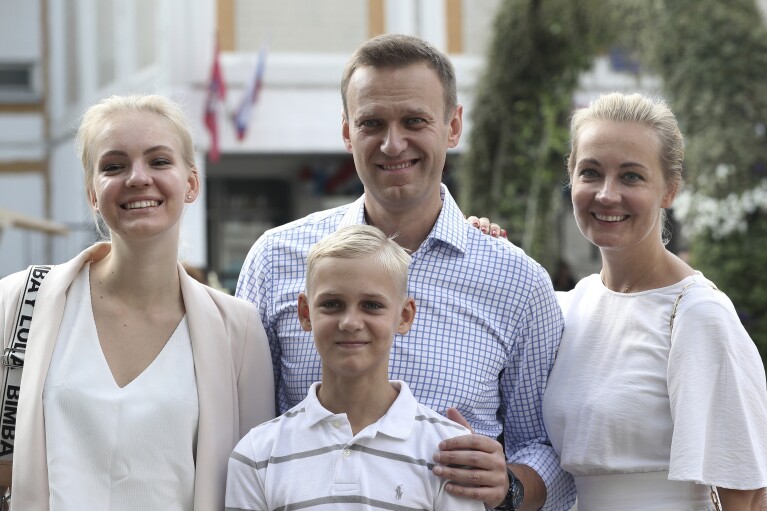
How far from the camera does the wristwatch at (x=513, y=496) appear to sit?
10.1 feet

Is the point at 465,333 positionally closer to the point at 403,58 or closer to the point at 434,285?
the point at 434,285

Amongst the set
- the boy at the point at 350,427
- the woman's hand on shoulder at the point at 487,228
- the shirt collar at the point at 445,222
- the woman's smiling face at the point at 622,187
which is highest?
the woman's smiling face at the point at 622,187

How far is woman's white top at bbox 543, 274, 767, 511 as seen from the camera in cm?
294

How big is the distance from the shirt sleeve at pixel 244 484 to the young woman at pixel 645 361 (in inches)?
35.8

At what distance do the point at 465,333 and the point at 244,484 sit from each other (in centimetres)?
79

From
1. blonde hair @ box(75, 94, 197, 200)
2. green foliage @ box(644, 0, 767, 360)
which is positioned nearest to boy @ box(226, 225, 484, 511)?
blonde hair @ box(75, 94, 197, 200)

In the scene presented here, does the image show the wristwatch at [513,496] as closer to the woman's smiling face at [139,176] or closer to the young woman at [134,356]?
the young woman at [134,356]

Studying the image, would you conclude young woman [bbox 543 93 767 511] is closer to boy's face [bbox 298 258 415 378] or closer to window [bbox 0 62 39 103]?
boy's face [bbox 298 258 415 378]

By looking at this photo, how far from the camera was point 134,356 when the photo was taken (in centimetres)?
300

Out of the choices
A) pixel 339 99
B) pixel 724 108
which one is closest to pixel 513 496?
pixel 724 108

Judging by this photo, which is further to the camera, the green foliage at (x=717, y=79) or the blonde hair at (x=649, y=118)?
the green foliage at (x=717, y=79)

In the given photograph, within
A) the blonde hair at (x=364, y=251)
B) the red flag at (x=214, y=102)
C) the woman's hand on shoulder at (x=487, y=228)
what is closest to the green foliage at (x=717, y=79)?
the red flag at (x=214, y=102)

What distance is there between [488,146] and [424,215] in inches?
287

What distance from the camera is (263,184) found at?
16.2 meters
